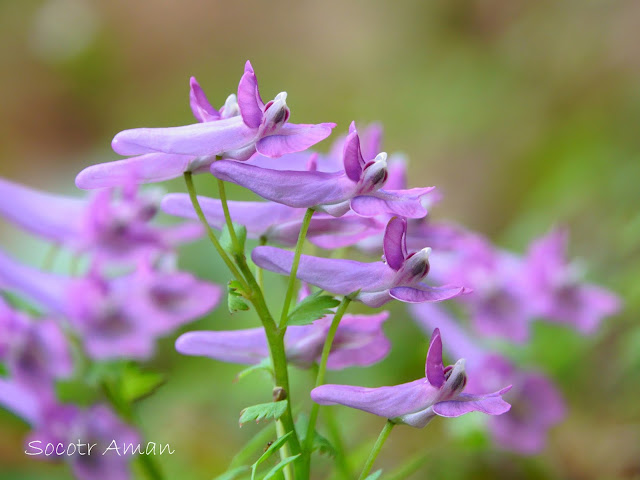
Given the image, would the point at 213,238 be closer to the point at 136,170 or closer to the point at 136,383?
the point at 136,170

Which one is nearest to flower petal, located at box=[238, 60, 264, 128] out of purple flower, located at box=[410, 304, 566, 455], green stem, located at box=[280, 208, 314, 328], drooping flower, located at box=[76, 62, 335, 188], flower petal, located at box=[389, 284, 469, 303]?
drooping flower, located at box=[76, 62, 335, 188]

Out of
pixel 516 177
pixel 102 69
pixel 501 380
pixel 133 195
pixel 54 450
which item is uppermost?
pixel 102 69

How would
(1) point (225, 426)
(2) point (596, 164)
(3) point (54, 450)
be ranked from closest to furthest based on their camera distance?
(3) point (54, 450), (1) point (225, 426), (2) point (596, 164)

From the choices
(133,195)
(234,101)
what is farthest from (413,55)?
(234,101)

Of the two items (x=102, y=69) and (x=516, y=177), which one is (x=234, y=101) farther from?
(x=102, y=69)

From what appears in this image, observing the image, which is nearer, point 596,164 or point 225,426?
point 225,426
